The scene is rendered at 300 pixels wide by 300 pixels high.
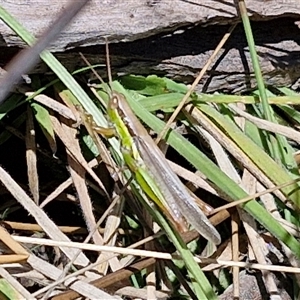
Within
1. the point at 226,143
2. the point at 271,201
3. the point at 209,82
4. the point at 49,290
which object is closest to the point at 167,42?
the point at 209,82

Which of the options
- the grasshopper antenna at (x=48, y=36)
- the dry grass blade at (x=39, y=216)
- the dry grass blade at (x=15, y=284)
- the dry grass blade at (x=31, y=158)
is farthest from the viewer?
the dry grass blade at (x=31, y=158)

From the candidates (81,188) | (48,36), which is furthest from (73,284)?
(48,36)

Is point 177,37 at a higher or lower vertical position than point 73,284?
higher

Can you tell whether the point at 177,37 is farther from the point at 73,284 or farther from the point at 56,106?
the point at 73,284

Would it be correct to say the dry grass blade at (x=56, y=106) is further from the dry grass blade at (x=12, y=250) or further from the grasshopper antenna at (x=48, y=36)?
the grasshopper antenna at (x=48, y=36)

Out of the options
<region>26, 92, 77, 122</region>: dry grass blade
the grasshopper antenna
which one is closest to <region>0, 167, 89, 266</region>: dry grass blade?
<region>26, 92, 77, 122</region>: dry grass blade

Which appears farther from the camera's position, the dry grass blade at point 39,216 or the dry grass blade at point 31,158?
the dry grass blade at point 31,158

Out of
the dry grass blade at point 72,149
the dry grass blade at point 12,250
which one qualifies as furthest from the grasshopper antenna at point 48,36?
the dry grass blade at point 72,149

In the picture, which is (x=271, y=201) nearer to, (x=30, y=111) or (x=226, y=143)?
(x=226, y=143)
